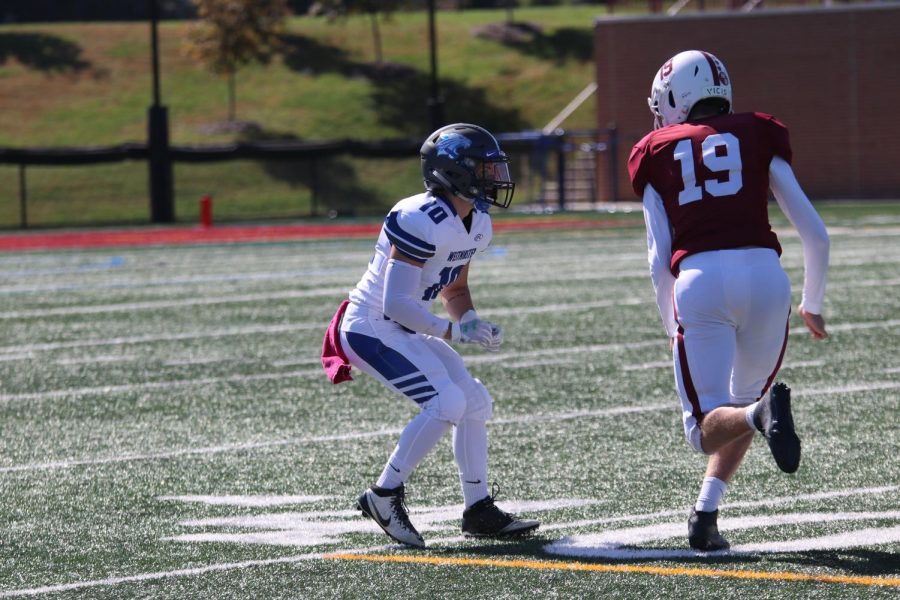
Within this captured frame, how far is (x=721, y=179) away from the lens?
17.1 feet

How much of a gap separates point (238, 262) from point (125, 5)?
5775 cm

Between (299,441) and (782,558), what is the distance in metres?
3.37

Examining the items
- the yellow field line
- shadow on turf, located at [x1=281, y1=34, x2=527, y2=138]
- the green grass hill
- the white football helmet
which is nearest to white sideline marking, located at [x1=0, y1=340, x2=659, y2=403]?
the yellow field line

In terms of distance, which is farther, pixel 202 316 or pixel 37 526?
pixel 202 316

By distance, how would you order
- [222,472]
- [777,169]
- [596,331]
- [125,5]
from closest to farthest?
1. [777,169]
2. [222,472]
3. [596,331]
4. [125,5]

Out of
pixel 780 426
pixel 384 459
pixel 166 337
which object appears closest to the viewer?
pixel 780 426

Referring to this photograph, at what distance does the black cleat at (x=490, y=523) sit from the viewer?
5605mm

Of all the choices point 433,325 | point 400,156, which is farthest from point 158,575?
point 400,156

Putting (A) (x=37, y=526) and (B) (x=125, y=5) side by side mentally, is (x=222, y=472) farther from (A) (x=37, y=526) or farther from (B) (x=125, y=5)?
(B) (x=125, y=5)

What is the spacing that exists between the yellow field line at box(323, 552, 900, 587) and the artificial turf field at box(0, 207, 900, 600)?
13 millimetres

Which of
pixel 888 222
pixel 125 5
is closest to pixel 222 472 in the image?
pixel 888 222

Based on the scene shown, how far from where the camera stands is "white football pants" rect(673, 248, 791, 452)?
5.13 metres

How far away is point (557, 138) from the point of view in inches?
1399

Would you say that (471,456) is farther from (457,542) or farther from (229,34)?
(229,34)
